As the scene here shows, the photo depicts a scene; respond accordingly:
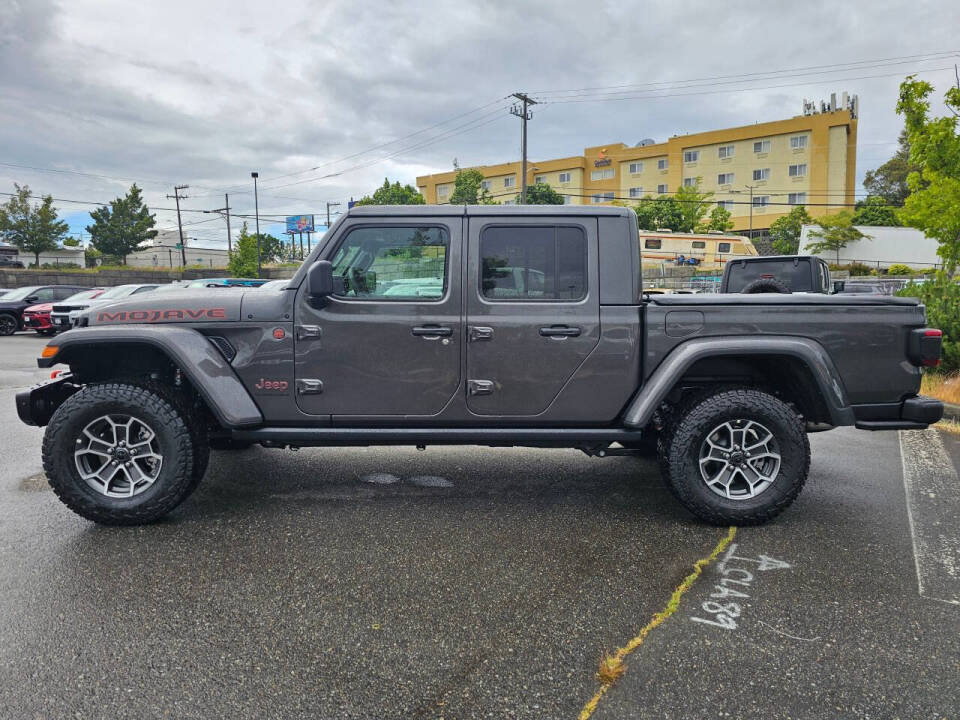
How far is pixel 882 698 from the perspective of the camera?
2367 millimetres

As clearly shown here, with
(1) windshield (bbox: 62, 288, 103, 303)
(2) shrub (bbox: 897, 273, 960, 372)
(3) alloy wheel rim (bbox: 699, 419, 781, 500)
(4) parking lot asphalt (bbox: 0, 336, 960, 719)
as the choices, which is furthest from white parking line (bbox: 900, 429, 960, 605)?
(1) windshield (bbox: 62, 288, 103, 303)

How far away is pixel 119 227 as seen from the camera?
68.7m

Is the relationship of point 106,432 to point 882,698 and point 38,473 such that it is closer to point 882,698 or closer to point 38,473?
point 38,473

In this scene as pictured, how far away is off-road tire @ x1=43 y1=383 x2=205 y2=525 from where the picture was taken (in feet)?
12.8

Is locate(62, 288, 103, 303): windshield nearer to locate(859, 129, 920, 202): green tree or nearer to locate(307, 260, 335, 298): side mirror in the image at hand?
locate(307, 260, 335, 298): side mirror

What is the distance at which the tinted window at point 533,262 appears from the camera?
4.12 meters

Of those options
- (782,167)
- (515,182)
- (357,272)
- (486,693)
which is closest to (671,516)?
(486,693)

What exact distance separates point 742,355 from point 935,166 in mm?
10213

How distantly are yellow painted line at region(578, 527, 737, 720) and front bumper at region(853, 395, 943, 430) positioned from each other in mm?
1391

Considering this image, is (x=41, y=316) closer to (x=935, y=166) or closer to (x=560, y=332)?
(x=560, y=332)

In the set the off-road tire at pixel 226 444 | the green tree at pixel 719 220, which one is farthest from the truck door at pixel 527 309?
the green tree at pixel 719 220

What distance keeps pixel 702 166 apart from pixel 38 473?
7804cm

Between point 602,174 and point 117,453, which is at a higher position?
point 602,174

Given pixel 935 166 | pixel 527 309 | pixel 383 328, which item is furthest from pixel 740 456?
pixel 935 166
